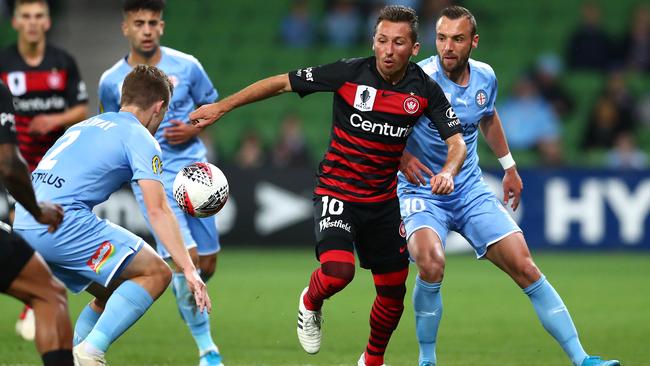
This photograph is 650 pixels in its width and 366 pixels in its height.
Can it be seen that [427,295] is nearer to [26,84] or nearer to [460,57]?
[460,57]

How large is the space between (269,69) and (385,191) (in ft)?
37.4

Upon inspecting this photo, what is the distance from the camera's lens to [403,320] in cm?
981

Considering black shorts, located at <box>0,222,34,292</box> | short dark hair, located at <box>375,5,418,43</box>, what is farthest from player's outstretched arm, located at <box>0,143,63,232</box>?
short dark hair, located at <box>375,5,418,43</box>

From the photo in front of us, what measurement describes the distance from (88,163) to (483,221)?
8.21ft

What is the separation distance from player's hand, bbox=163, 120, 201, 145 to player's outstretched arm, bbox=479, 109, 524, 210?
207 cm

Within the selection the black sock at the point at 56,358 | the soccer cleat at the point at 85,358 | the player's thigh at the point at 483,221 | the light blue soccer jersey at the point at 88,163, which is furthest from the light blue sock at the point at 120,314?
the player's thigh at the point at 483,221

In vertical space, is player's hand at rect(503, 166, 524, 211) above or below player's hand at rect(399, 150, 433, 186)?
below

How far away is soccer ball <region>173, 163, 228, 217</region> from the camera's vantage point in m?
6.65

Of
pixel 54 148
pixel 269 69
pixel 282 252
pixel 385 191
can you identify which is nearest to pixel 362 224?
pixel 385 191

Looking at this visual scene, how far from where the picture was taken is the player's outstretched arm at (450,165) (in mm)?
6348

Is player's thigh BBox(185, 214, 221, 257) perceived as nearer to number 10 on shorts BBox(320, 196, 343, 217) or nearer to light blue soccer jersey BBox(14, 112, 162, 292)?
number 10 on shorts BBox(320, 196, 343, 217)

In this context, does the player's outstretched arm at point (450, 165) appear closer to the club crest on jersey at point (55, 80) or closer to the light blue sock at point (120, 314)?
the light blue sock at point (120, 314)

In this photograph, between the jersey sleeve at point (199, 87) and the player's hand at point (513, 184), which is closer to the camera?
the player's hand at point (513, 184)

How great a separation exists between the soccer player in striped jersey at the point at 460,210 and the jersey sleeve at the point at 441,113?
0.13 meters
